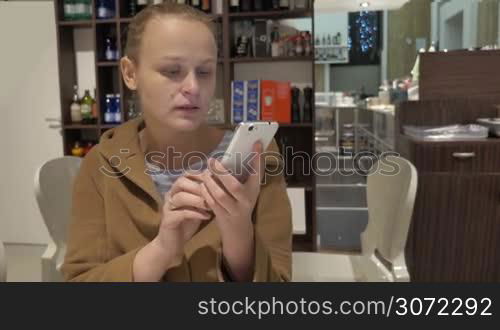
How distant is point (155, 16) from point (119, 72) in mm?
1829

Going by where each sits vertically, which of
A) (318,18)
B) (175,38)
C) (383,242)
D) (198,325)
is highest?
(318,18)

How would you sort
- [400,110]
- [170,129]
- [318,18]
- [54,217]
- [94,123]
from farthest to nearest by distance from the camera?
1. [94,123]
2. [318,18]
3. [400,110]
4. [54,217]
5. [170,129]

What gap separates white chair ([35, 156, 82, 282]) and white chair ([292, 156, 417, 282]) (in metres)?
0.60

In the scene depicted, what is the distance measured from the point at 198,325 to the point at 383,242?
774 mm

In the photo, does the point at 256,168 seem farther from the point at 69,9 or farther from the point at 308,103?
the point at 69,9

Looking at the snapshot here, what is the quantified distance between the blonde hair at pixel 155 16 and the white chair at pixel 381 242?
69 centimetres

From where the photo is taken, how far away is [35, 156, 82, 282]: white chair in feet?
3.63

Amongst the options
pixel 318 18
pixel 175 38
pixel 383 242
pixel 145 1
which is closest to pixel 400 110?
pixel 318 18

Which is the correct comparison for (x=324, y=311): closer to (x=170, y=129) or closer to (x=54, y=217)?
(x=170, y=129)

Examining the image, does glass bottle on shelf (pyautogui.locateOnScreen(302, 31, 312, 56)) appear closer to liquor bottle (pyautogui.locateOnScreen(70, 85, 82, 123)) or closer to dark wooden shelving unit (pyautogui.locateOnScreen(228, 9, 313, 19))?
dark wooden shelving unit (pyautogui.locateOnScreen(228, 9, 313, 19))

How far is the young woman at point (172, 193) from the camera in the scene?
0.51 metres

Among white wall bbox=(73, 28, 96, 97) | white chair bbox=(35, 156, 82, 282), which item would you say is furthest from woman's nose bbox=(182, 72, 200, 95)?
white wall bbox=(73, 28, 96, 97)

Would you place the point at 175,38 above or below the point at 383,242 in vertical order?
above

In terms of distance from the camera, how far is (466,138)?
1700mm
